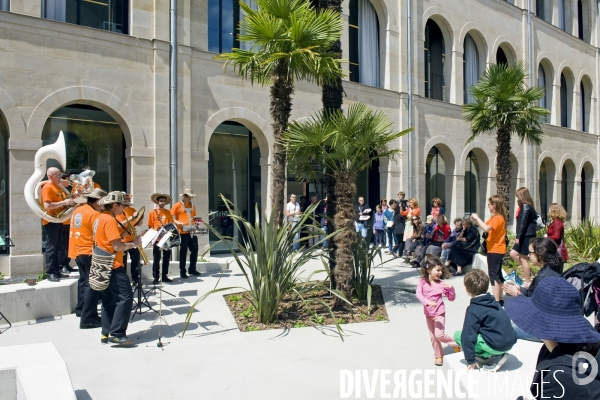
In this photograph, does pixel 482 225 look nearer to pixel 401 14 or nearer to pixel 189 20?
pixel 189 20

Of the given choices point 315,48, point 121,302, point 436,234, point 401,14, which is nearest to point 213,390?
point 121,302

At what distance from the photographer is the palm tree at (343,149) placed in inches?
298

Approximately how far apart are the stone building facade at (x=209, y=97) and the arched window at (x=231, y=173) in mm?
41

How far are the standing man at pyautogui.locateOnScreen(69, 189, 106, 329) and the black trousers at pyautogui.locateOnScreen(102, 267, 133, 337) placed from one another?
A: 0.41 meters

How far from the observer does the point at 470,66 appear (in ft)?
71.5

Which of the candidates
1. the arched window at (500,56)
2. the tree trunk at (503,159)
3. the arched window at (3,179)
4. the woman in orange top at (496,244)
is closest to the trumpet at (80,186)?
the arched window at (3,179)

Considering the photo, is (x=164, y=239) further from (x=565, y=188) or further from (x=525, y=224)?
(x=565, y=188)

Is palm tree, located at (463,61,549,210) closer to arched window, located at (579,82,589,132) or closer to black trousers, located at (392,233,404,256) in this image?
A: black trousers, located at (392,233,404,256)


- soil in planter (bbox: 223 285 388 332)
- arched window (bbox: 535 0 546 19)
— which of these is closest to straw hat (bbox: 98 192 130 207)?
soil in planter (bbox: 223 285 388 332)

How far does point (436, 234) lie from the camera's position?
37.3ft

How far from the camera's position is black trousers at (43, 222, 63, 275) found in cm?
777

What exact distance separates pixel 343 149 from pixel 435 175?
46.0 feet

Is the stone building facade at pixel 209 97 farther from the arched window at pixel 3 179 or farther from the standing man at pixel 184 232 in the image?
the standing man at pixel 184 232

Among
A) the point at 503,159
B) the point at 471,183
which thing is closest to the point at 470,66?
the point at 471,183
